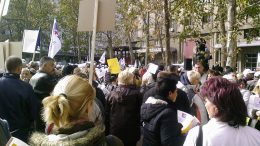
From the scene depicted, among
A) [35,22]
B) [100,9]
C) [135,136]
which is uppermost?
[35,22]

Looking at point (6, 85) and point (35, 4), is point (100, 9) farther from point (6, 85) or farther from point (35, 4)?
point (35, 4)

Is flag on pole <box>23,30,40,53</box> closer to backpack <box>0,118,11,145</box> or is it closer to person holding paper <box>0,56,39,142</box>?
person holding paper <box>0,56,39,142</box>

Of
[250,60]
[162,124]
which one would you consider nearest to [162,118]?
[162,124]

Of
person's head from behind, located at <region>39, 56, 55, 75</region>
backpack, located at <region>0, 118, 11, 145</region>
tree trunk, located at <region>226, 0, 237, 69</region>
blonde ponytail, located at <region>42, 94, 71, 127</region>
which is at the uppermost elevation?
tree trunk, located at <region>226, 0, 237, 69</region>

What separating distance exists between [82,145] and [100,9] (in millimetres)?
3627

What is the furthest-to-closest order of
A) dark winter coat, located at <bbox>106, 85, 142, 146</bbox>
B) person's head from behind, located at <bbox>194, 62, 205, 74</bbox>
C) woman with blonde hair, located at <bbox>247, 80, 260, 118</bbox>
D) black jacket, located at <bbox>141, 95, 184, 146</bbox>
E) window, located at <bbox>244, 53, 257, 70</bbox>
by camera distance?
window, located at <bbox>244, 53, 257, 70</bbox>
person's head from behind, located at <bbox>194, 62, 205, 74</bbox>
dark winter coat, located at <bbox>106, 85, 142, 146</bbox>
woman with blonde hair, located at <bbox>247, 80, 260, 118</bbox>
black jacket, located at <bbox>141, 95, 184, 146</bbox>

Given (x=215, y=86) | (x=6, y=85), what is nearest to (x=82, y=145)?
(x=215, y=86)

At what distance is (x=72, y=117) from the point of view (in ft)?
9.41

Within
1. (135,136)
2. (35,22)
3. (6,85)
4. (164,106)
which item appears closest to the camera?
(164,106)

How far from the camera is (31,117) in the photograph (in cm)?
615

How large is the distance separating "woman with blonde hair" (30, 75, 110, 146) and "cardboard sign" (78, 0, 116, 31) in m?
3.15

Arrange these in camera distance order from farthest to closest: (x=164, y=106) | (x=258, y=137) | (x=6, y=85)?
(x=6, y=85) → (x=164, y=106) → (x=258, y=137)

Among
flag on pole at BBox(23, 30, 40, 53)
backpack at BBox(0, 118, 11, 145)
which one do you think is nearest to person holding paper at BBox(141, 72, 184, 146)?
backpack at BBox(0, 118, 11, 145)

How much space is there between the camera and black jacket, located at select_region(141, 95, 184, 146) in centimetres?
492
